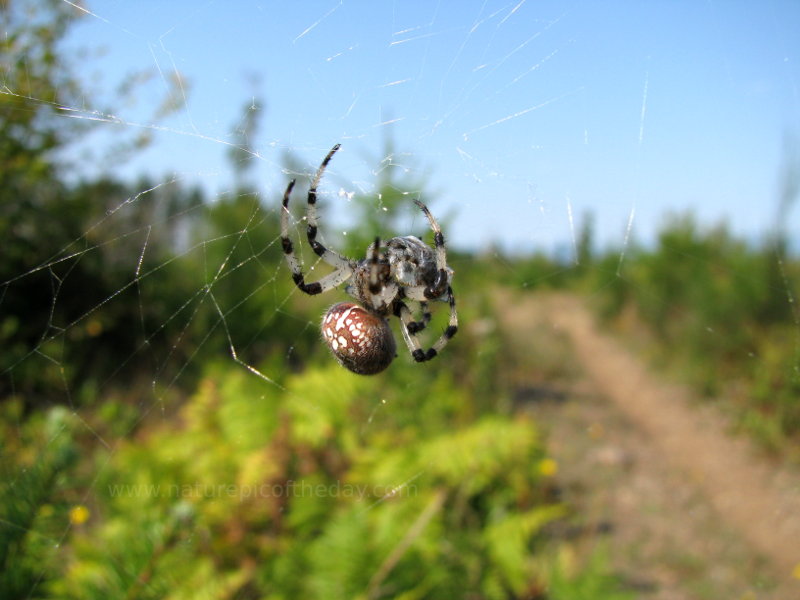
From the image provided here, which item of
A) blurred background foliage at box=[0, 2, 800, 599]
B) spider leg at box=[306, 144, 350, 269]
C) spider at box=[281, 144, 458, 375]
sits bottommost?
blurred background foliage at box=[0, 2, 800, 599]

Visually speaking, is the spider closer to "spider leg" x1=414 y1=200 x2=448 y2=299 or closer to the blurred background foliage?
"spider leg" x1=414 y1=200 x2=448 y2=299

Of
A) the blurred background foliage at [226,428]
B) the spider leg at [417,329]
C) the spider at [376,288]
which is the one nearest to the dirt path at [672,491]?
the blurred background foliage at [226,428]

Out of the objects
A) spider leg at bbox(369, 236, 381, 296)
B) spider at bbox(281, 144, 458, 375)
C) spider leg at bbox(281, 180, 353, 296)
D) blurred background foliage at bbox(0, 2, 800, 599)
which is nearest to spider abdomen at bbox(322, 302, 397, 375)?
spider at bbox(281, 144, 458, 375)

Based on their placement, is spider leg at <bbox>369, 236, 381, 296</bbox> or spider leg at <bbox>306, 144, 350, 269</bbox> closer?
spider leg at <bbox>306, 144, 350, 269</bbox>

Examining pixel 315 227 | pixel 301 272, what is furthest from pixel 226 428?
pixel 315 227

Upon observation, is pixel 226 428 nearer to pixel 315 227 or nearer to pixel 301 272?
pixel 301 272

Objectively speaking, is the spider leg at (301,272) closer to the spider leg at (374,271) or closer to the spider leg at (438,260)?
the spider leg at (374,271)
